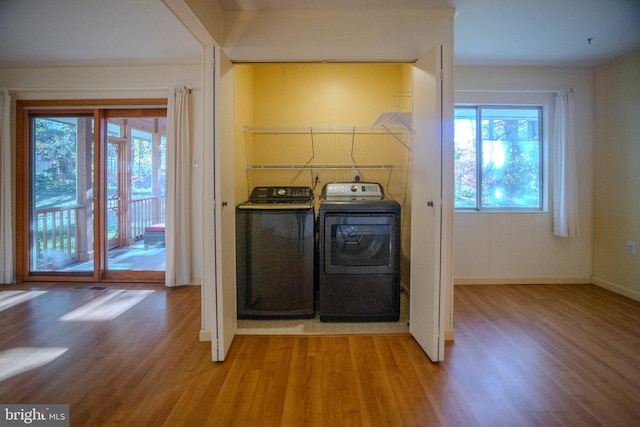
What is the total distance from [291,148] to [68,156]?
2.62 m

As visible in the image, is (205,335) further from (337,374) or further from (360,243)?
(360,243)

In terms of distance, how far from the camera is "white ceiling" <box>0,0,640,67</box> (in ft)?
7.23

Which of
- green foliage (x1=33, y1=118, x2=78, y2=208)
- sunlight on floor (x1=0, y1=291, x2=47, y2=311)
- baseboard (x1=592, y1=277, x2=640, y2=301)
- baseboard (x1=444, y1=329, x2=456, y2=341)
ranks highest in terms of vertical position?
green foliage (x1=33, y1=118, x2=78, y2=208)

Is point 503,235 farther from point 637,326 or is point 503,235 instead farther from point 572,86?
point 572,86

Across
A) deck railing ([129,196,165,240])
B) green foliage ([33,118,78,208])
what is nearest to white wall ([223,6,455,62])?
deck railing ([129,196,165,240])

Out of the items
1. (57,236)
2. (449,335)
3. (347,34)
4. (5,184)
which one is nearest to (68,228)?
(57,236)

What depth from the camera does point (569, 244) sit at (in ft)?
11.7

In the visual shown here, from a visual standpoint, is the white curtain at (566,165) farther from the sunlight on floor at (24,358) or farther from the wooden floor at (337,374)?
the sunlight on floor at (24,358)

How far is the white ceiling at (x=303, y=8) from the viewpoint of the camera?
7.23 feet

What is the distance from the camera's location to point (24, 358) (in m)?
2.01

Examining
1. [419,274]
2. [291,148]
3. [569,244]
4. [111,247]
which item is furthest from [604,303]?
[111,247]

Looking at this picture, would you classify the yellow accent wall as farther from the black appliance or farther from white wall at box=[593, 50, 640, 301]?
white wall at box=[593, 50, 640, 301]

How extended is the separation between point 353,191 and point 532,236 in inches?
84.5

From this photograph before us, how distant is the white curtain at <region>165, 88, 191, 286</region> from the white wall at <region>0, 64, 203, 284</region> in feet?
0.26
